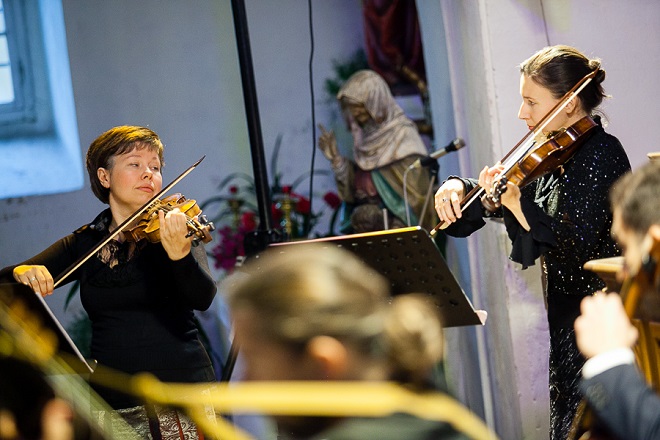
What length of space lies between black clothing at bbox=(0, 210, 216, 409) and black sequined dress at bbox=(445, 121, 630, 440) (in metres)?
1.00

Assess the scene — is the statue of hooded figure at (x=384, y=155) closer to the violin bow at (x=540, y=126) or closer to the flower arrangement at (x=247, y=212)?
the flower arrangement at (x=247, y=212)

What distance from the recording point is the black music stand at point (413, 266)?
7.47ft

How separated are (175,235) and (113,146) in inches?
18.2

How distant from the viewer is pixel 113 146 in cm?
304

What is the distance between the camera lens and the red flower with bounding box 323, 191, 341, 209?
5355 mm

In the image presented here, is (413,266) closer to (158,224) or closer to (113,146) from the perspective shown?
(158,224)

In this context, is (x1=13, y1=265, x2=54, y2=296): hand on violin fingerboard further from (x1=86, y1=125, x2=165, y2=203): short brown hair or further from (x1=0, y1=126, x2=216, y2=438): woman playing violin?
(x1=86, y1=125, x2=165, y2=203): short brown hair

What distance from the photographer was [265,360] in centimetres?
116

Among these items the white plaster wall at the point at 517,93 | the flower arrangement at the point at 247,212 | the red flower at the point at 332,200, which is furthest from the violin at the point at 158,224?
the red flower at the point at 332,200

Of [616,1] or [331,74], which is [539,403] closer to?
[616,1]

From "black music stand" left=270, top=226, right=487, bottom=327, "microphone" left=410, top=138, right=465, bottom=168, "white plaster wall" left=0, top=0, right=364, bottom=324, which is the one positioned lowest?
"black music stand" left=270, top=226, right=487, bottom=327

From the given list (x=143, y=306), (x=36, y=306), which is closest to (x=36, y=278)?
(x=143, y=306)

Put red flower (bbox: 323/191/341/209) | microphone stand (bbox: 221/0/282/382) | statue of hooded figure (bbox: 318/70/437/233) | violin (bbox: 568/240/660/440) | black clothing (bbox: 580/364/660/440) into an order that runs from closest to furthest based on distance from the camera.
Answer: black clothing (bbox: 580/364/660/440), violin (bbox: 568/240/660/440), microphone stand (bbox: 221/0/282/382), statue of hooded figure (bbox: 318/70/437/233), red flower (bbox: 323/191/341/209)

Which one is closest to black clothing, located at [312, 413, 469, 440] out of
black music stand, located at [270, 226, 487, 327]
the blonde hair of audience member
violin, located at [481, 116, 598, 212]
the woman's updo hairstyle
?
the blonde hair of audience member
